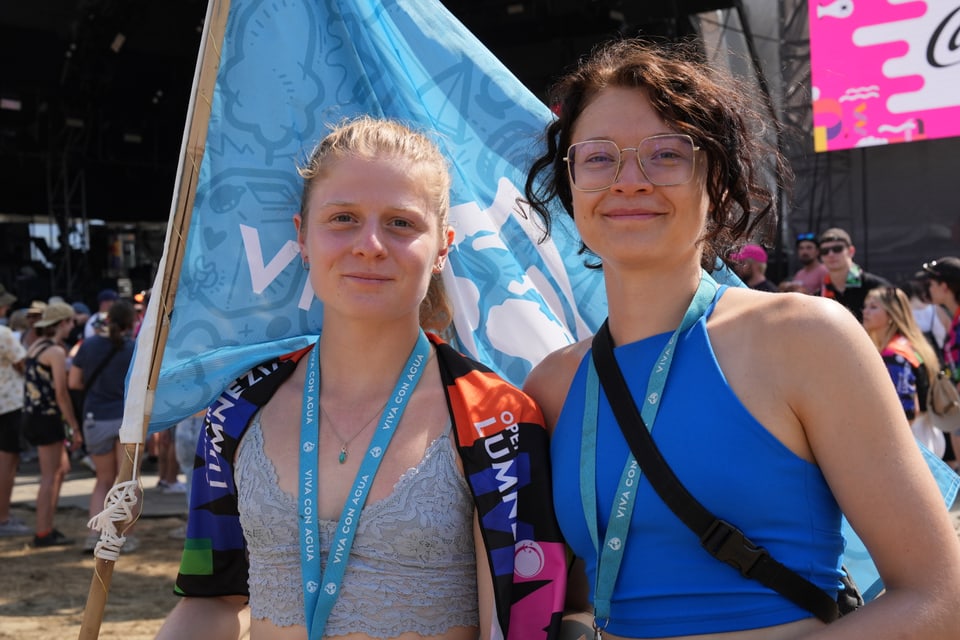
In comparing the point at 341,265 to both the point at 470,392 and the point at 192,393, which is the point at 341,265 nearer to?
the point at 470,392

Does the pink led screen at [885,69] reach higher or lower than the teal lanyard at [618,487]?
higher

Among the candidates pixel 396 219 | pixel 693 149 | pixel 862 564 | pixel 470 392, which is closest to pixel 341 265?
pixel 396 219

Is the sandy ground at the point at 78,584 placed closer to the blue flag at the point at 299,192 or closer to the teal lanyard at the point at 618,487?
the blue flag at the point at 299,192

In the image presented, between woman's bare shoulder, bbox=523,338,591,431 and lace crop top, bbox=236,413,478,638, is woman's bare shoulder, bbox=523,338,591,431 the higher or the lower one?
the higher one

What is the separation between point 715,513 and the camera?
4.76 feet

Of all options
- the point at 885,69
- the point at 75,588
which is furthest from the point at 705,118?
the point at 885,69

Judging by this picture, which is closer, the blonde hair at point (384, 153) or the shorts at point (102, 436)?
the blonde hair at point (384, 153)

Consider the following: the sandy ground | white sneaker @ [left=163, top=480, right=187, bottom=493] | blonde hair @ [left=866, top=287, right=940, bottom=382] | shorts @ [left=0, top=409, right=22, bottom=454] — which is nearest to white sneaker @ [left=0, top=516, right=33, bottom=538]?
the sandy ground

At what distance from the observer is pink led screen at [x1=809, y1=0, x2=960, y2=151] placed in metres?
8.48

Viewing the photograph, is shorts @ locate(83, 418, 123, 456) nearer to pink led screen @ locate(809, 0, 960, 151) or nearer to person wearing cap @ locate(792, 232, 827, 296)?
person wearing cap @ locate(792, 232, 827, 296)

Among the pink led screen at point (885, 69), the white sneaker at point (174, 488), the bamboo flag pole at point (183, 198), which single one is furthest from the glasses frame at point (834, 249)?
the white sneaker at point (174, 488)

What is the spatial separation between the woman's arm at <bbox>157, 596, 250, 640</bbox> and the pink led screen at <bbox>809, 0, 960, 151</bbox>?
793 cm

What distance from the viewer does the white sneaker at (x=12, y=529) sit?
24.0ft

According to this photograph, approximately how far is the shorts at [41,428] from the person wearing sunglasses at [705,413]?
6140 millimetres
